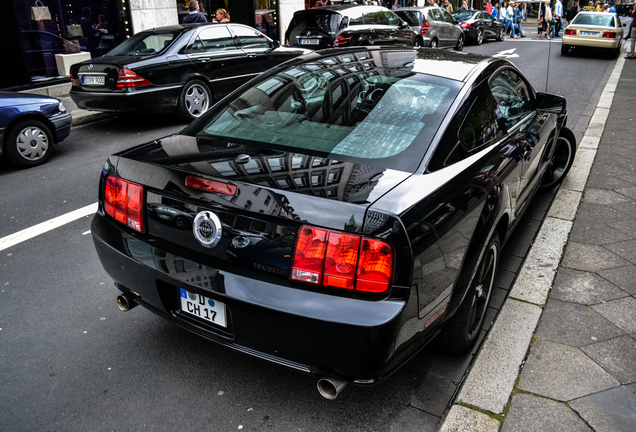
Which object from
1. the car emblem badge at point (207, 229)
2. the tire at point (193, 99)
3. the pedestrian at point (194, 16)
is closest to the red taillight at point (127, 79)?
the tire at point (193, 99)

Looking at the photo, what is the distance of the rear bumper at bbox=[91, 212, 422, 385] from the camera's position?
7.44ft

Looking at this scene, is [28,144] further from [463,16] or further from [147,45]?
[463,16]

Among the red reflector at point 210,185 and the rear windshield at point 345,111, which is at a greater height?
the rear windshield at point 345,111

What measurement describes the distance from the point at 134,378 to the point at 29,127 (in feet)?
16.5

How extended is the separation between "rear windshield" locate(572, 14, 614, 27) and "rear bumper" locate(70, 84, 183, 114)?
16.9 meters

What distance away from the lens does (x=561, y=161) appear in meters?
5.85

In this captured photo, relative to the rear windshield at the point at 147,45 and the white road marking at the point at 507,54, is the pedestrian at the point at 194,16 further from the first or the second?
the white road marking at the point at 507,54

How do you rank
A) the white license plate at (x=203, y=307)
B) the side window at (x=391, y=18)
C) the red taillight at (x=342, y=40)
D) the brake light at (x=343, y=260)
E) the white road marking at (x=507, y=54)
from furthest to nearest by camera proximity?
1. the white road marking at (x=507, y=54)
2. the side window at (x=391, y=18)
3. the red taillight at (x=342, y=40)
4. the white license plate at (x=203, y=307)
5. the brake light at (x=343, y=260)

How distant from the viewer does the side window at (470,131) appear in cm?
280

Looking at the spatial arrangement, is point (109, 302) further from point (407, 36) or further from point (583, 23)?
point (583, 23)

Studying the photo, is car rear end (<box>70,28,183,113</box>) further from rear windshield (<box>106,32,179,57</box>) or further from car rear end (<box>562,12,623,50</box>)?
car rear end (<box>562,12,623,50</box>)

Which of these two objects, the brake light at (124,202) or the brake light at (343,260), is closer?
the brake light at (343,260)

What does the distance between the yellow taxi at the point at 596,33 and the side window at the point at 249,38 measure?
13.6m

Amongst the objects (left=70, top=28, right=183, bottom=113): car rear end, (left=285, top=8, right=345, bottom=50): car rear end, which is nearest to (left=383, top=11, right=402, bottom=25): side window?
(left=285, top=8, right=345, bottom=50): car rear end
